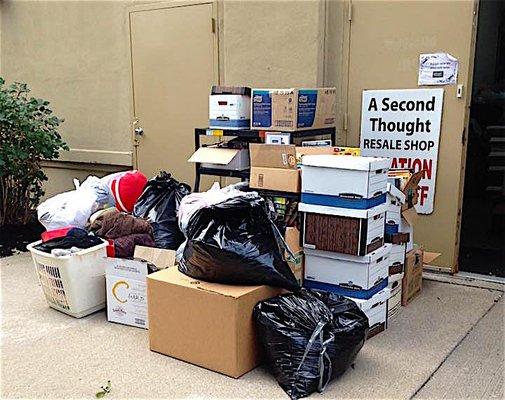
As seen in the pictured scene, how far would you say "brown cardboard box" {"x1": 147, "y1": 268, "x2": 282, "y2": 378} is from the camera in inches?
102

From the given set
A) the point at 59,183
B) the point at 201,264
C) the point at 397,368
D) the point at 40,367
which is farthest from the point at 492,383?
the point at 59,183

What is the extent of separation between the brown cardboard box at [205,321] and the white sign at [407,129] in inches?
69.9

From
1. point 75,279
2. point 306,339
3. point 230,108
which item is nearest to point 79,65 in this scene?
point 230,108

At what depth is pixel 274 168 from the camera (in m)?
3.24

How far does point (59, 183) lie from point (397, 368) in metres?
4.74

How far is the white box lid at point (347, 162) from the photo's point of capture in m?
2.82

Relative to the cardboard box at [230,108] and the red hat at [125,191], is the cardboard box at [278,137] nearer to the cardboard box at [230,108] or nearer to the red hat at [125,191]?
the cardboard box at [230,108]

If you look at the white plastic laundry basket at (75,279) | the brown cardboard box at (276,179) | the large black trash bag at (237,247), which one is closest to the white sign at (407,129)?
the brown cardboard box at (276,179)

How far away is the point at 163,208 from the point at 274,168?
3.53ft

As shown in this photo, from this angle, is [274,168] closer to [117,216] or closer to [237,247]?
[237,247]

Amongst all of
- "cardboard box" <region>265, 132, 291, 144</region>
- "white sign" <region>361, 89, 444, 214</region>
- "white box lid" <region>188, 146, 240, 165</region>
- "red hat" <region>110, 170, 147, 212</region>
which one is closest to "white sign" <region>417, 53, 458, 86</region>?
"white sign" <region>361, 89, 444, 214</region>

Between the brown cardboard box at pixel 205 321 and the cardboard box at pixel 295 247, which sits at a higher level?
the cardboard box at pixel 295 247

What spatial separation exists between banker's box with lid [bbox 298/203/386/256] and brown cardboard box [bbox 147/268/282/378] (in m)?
0.40

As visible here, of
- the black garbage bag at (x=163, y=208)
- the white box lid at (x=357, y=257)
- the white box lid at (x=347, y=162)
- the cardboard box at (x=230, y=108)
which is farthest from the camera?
the cardboard box at (x=230, y=108)
